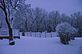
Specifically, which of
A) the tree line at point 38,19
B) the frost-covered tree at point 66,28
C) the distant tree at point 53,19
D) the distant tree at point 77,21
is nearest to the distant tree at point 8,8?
the tree line at point 38,19

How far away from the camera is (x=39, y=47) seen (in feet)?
8.26

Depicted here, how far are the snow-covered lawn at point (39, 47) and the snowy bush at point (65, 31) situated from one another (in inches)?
3.8

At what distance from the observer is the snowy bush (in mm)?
2529

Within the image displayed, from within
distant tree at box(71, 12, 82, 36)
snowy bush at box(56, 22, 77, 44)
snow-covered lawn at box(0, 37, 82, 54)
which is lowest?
snow-covered lawn at box(0, 37, 82, 54)

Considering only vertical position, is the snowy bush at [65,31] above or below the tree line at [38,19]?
below

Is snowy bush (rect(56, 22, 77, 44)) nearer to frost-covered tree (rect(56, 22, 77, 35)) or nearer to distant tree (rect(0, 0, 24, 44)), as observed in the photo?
frost-covered tree (rect(56, 22, 77, 35))

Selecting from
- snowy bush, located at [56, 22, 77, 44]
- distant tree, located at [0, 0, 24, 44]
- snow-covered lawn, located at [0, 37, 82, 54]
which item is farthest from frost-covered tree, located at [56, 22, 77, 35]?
distant tree, located at [0, 0, 24, 44]

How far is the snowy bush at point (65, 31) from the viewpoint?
2.53 metres

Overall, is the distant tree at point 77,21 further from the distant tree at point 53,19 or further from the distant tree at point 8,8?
the distant tree at point 8,8

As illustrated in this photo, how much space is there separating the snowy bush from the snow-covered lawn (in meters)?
0.10

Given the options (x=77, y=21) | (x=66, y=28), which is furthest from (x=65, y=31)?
(x=77, y=21)

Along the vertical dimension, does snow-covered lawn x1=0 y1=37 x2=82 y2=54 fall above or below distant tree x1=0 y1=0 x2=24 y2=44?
below

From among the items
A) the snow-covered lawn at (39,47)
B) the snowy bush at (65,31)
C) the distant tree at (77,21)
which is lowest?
the snow-covered lawn at (39,47)

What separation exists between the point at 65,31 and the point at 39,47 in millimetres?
448
